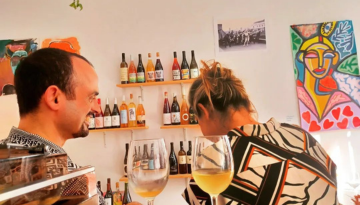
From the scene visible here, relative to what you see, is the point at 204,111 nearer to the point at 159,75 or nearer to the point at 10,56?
the point at 159,75

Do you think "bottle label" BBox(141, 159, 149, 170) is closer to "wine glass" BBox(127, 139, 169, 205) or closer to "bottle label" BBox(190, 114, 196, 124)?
"wine glass" BBox(127, 139, 169, 205)

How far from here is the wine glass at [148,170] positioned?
0.58m

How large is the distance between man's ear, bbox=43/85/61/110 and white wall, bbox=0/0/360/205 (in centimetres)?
157

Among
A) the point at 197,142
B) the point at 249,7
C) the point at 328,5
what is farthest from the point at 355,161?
the point at 197,142

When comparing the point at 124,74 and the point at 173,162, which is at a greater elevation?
the point at 124,74

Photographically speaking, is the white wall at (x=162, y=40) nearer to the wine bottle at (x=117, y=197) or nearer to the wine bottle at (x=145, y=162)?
the wine bottle at (x=117, y=197)

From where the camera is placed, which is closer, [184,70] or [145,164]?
[145,164]

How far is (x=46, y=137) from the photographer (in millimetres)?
1026

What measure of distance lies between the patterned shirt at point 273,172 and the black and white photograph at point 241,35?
1742mm

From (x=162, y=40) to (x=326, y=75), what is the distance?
1443 mm

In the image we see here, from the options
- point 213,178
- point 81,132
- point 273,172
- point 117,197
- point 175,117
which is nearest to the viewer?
point 213,178

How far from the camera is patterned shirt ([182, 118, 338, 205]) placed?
2.84ft

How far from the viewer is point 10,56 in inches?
107

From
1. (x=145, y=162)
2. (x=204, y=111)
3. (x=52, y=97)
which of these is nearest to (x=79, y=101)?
(x=52, y=97)
